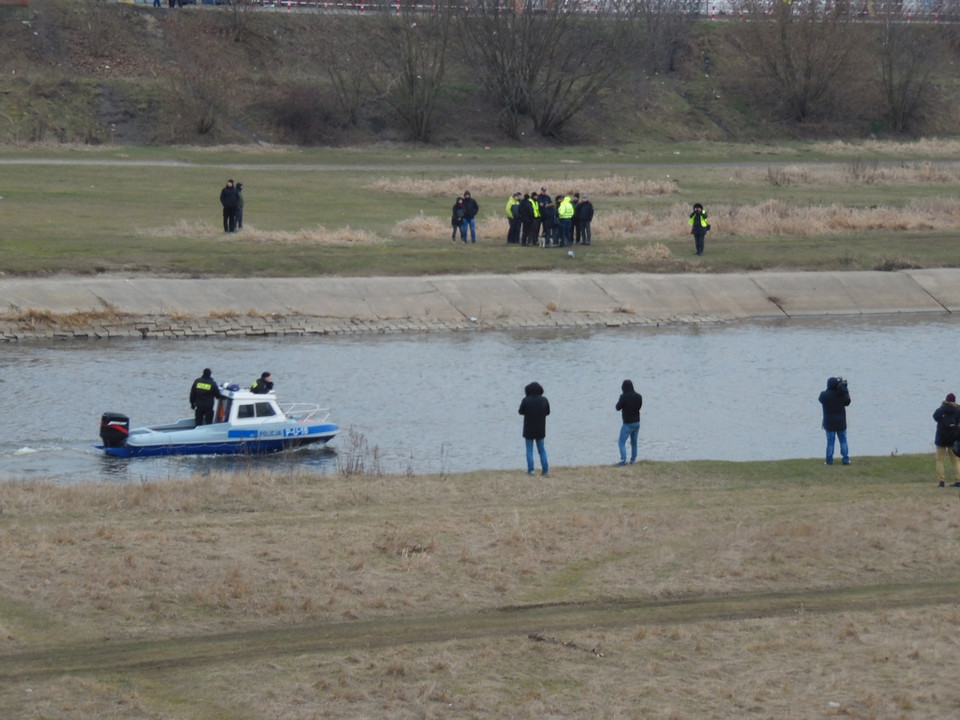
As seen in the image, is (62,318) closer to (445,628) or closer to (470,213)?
(470,213)

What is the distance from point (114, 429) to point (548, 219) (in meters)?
23.2

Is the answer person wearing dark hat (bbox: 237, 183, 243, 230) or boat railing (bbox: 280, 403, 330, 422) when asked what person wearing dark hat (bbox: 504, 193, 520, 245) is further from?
boat railing (bbox: 280, 403, 330, 422)

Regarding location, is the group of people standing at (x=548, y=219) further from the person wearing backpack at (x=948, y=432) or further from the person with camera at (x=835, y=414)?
the person wearing backpack at (x=948, y=432)

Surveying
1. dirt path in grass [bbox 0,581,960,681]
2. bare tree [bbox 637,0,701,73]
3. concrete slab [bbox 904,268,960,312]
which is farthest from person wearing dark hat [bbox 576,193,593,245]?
bare tree [bbox 637,0,701,73]

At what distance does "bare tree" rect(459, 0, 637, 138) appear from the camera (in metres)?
79.7

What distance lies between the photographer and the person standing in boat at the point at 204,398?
24750 millimetres

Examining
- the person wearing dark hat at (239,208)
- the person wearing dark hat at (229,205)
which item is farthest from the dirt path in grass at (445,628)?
the person wearing dark hat at (239,208)

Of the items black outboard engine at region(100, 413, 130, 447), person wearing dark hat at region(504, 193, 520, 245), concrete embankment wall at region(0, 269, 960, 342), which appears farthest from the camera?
person wearing dark hat at region(504, 193, 520, 245)

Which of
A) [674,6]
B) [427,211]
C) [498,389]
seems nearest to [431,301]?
[498,389]

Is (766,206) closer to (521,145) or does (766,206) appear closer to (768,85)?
(521,145)

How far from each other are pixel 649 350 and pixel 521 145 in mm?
44563

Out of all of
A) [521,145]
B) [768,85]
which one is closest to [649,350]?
[521,145]

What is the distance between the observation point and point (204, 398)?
2478 cm

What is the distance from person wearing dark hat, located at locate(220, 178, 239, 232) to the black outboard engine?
19578 mm
